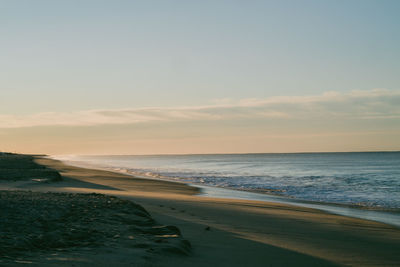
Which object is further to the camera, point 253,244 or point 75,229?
point 253,244

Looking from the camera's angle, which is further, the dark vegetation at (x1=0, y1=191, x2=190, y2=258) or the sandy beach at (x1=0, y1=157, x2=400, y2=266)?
the dark vegetation at (x1=0, y1=191, x2=190, y2=258)

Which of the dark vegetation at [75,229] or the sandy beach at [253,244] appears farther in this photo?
the dark vegetation at [75,229]

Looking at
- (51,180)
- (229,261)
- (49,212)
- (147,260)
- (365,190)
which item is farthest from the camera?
(365,190)

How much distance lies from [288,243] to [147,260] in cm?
362

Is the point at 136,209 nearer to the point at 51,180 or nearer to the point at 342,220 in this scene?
the point at 342,220

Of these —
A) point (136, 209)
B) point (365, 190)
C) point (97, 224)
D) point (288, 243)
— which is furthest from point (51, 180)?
point (365, 190)

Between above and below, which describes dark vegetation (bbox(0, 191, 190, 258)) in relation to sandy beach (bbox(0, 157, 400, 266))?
above

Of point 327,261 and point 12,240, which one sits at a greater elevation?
point 12,240

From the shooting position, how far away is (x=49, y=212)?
7.48m

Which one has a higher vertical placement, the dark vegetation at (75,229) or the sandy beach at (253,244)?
the dark vegetation at (75,229)

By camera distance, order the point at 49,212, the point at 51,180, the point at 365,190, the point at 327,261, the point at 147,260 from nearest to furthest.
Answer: the point at 147,260 < the point at 327,261 < the point at 49,212 < the point at 51,180 < the point at 365,190

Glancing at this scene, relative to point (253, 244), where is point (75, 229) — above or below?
above

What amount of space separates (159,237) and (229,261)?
4.80 feet

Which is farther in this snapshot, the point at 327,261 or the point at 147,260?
the point at 327,261
